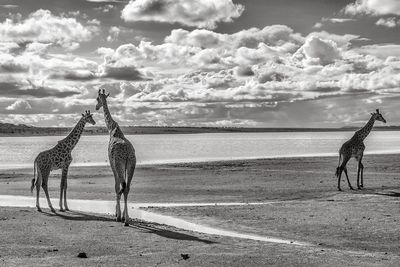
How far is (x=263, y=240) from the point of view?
1438 cm

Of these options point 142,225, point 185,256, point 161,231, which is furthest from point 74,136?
point 185,256

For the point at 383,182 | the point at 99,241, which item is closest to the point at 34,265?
the point at 99,241

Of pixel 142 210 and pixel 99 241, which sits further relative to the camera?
pixel 142 210

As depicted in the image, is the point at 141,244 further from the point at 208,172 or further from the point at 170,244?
the point at 208,172

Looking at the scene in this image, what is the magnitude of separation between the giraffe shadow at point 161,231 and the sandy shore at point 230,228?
0.08ft

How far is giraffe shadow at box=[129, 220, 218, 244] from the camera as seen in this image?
44.4 feet

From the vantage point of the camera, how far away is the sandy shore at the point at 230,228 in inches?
456

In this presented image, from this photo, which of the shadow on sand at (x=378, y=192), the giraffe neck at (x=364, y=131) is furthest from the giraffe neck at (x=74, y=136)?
the giraffe neck at (x=364, y=131)

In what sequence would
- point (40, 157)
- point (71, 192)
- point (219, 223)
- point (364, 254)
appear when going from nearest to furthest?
point (364, 254) < point (219, 223) < point (40, 157) < point (71, 192)

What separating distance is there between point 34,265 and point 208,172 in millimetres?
25290

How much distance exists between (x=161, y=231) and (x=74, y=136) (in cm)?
717

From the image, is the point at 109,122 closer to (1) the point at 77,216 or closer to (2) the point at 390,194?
(1) the point at 77,216

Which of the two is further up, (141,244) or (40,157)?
(40,157)

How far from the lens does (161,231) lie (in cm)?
1475
